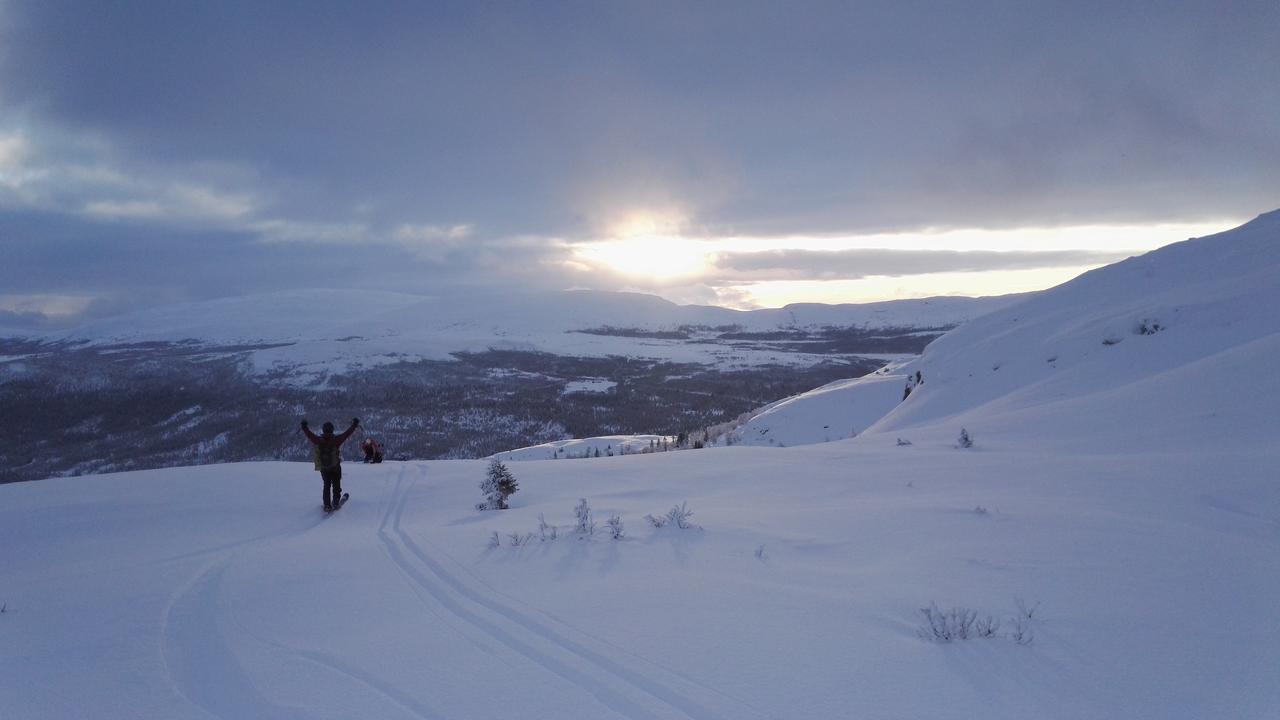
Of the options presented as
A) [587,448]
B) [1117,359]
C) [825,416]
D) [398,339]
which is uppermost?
[398,339]

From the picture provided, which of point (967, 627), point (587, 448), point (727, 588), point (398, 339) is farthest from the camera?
point (398, 339)

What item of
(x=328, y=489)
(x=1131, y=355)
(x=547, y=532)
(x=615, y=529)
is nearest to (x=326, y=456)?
(x=328, y=489)

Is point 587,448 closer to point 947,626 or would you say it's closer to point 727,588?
point 727,588

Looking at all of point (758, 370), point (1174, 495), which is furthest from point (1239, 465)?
point (758, 370)

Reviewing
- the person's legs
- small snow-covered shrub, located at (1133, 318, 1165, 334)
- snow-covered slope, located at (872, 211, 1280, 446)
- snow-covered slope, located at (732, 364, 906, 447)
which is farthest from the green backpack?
small snow-covered shrub, located at (1133, 318, 1165, 334)

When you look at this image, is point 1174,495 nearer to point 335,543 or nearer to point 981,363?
point 335,543

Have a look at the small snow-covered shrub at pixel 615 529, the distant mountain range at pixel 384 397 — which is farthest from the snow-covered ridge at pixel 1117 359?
the distant mountain range at pixel 384 397

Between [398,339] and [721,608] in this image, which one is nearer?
[721,608]

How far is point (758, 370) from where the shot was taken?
82.4 meters

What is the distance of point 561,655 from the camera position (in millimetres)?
3504

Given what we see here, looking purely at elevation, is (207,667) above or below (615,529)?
below

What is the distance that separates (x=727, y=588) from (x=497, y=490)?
18.2 ft

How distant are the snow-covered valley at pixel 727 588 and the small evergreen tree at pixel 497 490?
371mm

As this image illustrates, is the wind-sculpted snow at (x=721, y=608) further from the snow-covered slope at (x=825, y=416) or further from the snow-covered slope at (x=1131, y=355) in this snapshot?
the snow-covered slope at (x=825, y=416)
